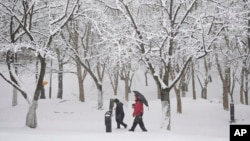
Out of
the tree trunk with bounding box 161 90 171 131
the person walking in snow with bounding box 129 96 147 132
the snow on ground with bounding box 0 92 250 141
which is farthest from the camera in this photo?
the snow on ground with bounding box 0 92 250 141

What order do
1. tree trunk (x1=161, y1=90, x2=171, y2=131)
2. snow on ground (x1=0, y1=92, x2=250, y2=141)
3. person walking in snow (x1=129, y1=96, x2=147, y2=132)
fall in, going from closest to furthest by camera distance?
person walking in snow (x1=129, y1=96, x2=147, y2=132)
tree trunk (x1=161, y1=90, x2=171, y2=131)
snow on ground (x1=0, y1=92, x2=250, y2=141)

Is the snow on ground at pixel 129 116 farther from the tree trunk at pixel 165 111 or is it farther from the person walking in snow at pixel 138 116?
the person walking in snow at pixel 138 116

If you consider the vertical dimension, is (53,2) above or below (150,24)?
above

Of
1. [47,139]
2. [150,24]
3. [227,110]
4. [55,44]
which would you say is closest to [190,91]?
[227,110]

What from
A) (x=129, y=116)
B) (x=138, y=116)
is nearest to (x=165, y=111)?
(x=138, y=116)

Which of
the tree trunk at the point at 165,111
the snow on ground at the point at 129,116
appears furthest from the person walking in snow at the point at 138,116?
the snow on ground at the point at 129,116

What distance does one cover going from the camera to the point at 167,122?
14.2 m

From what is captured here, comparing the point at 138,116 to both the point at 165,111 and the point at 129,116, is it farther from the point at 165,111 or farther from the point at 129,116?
the point at 129,116

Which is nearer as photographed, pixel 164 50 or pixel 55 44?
pixel 164 50

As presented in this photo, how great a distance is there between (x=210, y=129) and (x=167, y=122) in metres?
4.29

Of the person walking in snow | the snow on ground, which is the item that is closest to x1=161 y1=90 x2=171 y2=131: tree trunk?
the person walking in snow

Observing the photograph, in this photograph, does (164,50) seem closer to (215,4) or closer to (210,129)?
(215,4)

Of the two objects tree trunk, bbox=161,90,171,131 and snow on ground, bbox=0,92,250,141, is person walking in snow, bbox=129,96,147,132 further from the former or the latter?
snow on ground, bbox=0,92,250,141

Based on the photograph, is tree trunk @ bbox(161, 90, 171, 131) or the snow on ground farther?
the snow on ground
